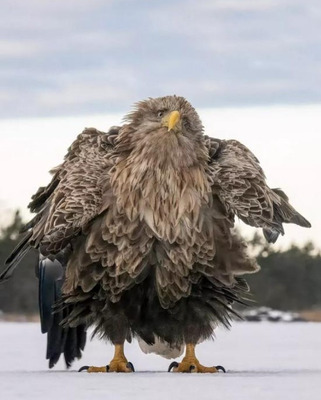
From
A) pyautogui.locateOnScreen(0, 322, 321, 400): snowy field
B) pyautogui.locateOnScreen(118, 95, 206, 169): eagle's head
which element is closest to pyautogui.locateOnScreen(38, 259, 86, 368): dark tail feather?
pyautogui.locateOnScreen(0, 322, 321, 400): snowy field

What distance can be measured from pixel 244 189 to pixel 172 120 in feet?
2.83

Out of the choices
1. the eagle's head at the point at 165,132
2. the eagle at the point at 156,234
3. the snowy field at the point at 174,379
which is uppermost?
the eagle's head at the point at 165,132

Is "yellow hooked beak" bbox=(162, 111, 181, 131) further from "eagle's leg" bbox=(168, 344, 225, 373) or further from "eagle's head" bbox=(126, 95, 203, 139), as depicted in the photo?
"eagle's leg" bbox=(168, 344, 225, 373)

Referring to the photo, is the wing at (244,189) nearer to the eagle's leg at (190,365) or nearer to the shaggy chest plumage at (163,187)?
the shaggy chest plumage at (163,187)

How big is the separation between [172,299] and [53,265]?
1434mm

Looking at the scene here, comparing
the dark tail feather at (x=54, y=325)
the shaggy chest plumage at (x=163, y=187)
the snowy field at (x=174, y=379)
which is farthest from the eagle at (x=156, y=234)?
the dark tail feather at (x=54, y=325)

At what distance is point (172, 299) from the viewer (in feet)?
39.4

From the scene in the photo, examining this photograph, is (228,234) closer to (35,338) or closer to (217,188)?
(217,188)

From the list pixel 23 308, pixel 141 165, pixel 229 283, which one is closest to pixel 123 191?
pixel 141 165

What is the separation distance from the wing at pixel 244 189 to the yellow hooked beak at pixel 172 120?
62 cm

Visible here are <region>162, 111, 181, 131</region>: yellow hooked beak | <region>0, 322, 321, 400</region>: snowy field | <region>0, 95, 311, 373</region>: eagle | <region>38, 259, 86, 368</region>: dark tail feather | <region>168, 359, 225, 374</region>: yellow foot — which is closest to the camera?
<region>0, 322, 321, 400</region>: snowy field

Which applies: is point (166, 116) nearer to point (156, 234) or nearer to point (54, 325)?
point (156, 234)

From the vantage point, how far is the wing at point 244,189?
12219mm

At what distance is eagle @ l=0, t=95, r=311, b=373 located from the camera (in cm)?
1196
